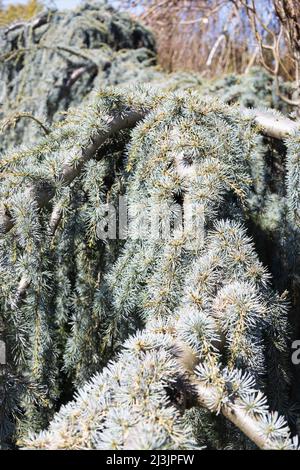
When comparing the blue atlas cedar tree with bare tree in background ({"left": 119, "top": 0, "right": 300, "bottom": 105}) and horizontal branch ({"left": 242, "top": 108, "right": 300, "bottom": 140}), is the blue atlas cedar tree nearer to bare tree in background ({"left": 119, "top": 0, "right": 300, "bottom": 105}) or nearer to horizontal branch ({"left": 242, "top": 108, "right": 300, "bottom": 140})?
horizontal branch ({"left": 242, "top": 108, "right": 300, "bottom": 140})

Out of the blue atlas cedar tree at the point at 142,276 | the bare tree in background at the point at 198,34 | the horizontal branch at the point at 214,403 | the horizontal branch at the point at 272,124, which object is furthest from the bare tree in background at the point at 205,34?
the horizontal branch at the point at 214,403

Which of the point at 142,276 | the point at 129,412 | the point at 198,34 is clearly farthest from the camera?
the point at 198,34

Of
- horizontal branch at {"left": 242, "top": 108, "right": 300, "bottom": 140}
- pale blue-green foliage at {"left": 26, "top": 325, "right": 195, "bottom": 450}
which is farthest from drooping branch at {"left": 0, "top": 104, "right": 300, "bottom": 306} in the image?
pale blue-green foliage at {"left": 26, "top": 325, "right": 195, "bottom": 450}

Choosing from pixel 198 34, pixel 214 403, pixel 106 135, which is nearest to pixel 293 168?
pixel 106 135

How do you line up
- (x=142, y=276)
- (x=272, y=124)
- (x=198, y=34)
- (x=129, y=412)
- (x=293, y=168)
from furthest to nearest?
1. (x=198, y=34)
2. (x=272, y=124)
3. (x=293, y=168)
4. (x=142, y=276)
5. (x=129, y=412)

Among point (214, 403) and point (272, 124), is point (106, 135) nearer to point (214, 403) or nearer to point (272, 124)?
point (272, 124)

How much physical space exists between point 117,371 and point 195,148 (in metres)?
0.54

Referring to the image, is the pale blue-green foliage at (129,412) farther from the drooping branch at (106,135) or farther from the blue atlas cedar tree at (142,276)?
the drooping branch at (106,135)

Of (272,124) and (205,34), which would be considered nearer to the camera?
(272,124)

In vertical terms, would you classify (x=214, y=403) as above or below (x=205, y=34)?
above

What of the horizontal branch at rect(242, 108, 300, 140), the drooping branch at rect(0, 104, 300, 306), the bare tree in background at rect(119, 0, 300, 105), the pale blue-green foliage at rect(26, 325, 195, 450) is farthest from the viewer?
the bare tree in background at rect(119, 0, 300, 105)

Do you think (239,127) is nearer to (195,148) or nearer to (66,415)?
(195,148)

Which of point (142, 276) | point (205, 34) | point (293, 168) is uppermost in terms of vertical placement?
point (293, 168)

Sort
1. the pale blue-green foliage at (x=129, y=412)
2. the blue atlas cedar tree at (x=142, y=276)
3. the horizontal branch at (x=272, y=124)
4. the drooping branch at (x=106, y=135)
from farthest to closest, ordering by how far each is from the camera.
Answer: the horizontal branch at (x=272, y=124) < the drooping branch at (x=106, y=135) < the blue atlas cedar tree at (x=142, y=276) < the pale blue-green foliage at (x=129, y=412)
